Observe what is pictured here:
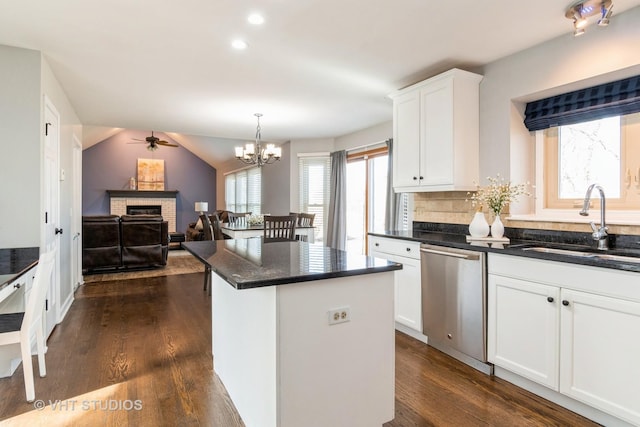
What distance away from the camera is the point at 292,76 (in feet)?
11.2

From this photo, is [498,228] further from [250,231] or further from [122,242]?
[122,242]

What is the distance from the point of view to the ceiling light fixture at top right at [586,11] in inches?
80.9

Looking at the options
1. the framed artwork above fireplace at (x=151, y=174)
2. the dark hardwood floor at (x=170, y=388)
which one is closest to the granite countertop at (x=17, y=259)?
the dark hardwood floor at (x=170, y=388)

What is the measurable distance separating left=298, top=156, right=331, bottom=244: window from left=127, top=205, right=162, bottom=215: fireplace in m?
6.56

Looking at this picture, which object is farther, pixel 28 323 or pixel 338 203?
pixel 338 203

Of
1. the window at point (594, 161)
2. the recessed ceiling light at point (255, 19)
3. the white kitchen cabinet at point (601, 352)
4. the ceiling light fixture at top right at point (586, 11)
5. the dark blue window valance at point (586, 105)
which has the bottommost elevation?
the white kitchen cabinet at point (601, 352)

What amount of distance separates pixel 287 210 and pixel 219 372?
4.80 m

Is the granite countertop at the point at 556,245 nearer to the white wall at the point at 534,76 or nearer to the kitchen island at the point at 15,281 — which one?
the white wall at the point at 534,76

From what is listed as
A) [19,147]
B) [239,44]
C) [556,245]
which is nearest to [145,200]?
[19,147]

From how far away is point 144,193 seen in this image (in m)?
11.0

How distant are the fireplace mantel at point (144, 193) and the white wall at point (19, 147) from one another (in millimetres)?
8747

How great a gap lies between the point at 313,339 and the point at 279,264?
41 centimetres

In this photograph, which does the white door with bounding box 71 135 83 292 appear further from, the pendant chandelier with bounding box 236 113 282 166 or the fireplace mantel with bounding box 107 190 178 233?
the fireplace mantel with bounding box 107 190 178 233

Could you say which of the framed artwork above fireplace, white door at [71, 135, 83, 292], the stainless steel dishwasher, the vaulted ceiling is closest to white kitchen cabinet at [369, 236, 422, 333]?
the stainless steel dishwasher
